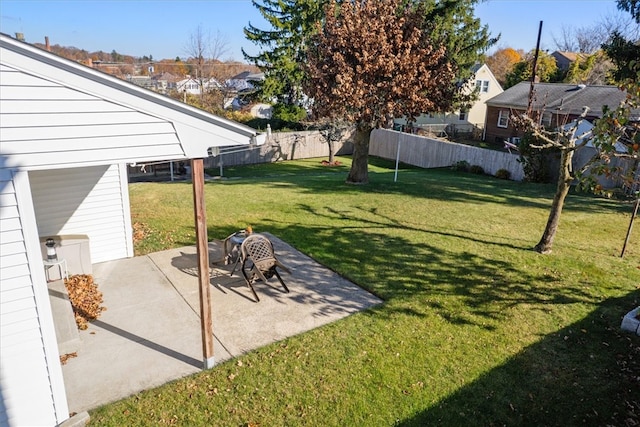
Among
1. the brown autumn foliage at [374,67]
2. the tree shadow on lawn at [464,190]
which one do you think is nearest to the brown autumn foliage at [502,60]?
the tree shadow on lawn at [464,190]

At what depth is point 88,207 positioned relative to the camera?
812cm

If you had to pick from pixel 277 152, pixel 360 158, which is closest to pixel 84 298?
pixel 360 158

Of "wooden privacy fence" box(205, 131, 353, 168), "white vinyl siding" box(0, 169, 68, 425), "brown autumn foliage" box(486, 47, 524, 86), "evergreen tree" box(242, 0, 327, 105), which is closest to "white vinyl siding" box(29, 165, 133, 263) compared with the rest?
"white vinyl siding" box(0, 169, 68, 425)

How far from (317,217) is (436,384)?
7.05m

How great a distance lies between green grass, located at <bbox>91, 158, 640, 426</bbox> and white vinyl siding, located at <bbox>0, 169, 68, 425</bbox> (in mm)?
611

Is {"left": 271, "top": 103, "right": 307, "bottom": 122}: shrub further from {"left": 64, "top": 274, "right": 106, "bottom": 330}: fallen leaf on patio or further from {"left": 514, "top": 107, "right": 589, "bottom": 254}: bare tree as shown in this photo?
{"left": 64, "top": 274, "right": 106, "bottom": 330}: fallen leaf on patio

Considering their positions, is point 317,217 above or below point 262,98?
below

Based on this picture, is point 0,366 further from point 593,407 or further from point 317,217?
point 317,217

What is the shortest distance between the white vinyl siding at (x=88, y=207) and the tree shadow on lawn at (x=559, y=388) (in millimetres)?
6752

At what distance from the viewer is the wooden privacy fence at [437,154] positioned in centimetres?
1986

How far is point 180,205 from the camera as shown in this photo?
41.3ft

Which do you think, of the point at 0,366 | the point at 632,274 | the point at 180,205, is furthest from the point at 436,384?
the point at 180,205

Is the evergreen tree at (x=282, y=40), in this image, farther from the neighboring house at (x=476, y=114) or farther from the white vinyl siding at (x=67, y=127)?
the white vinyl siding at (x=67, y=127)

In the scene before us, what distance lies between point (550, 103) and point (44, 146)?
32.3 meters
